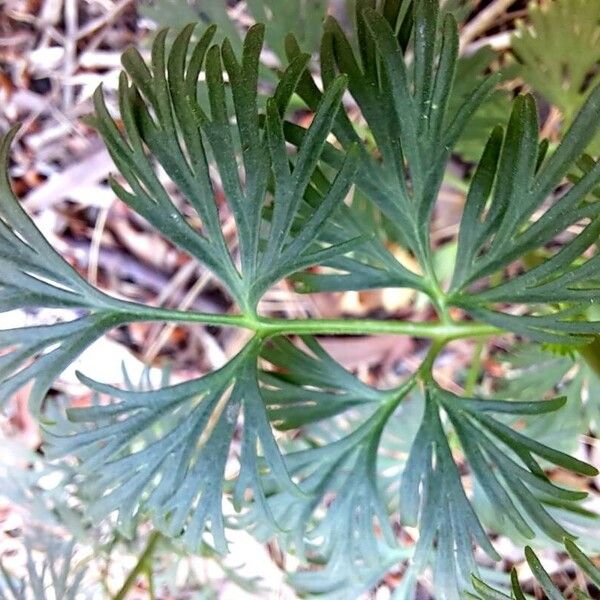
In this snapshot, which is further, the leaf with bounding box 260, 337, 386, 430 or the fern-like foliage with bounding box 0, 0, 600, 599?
the leaf with bounding box 260, 337, 386, 430

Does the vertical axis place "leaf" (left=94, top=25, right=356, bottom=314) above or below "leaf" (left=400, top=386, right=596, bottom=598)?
above

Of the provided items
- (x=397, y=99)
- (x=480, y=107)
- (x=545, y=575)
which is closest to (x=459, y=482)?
(x=545, y=575)

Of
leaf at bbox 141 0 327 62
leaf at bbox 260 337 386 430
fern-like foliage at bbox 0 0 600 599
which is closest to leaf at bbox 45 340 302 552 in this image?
fern-like foliage at bbox 0 0 600 599

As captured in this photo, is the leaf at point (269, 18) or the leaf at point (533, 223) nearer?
the leaf at point (533, 223)

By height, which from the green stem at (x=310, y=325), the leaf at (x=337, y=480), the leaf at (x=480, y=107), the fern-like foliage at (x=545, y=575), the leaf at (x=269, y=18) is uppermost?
the leaf at (x=269, y=18)

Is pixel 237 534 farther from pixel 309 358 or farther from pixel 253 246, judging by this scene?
pixel 253 246

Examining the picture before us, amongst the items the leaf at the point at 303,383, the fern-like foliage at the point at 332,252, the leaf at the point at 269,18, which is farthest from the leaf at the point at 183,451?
the leaf at the point at 269,18

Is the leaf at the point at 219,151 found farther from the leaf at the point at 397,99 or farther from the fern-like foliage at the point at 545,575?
the fern-like foliage at the point at 545,575

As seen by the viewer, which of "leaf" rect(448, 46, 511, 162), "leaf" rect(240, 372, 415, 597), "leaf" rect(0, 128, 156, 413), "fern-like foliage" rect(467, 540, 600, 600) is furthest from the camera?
"leaf" rect(448, 46, 511, 162)

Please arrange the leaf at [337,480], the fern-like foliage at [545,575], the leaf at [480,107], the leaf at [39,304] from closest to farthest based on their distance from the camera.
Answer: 1. the fern-like foliage at [545,575]
2. the leaf at [39,304]
3. the leaf at [337,480]
4. the leaf at [480,107]

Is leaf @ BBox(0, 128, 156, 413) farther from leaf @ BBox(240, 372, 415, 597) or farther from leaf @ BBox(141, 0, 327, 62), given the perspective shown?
leaf @ BBox(141, 0, 327, 62)
